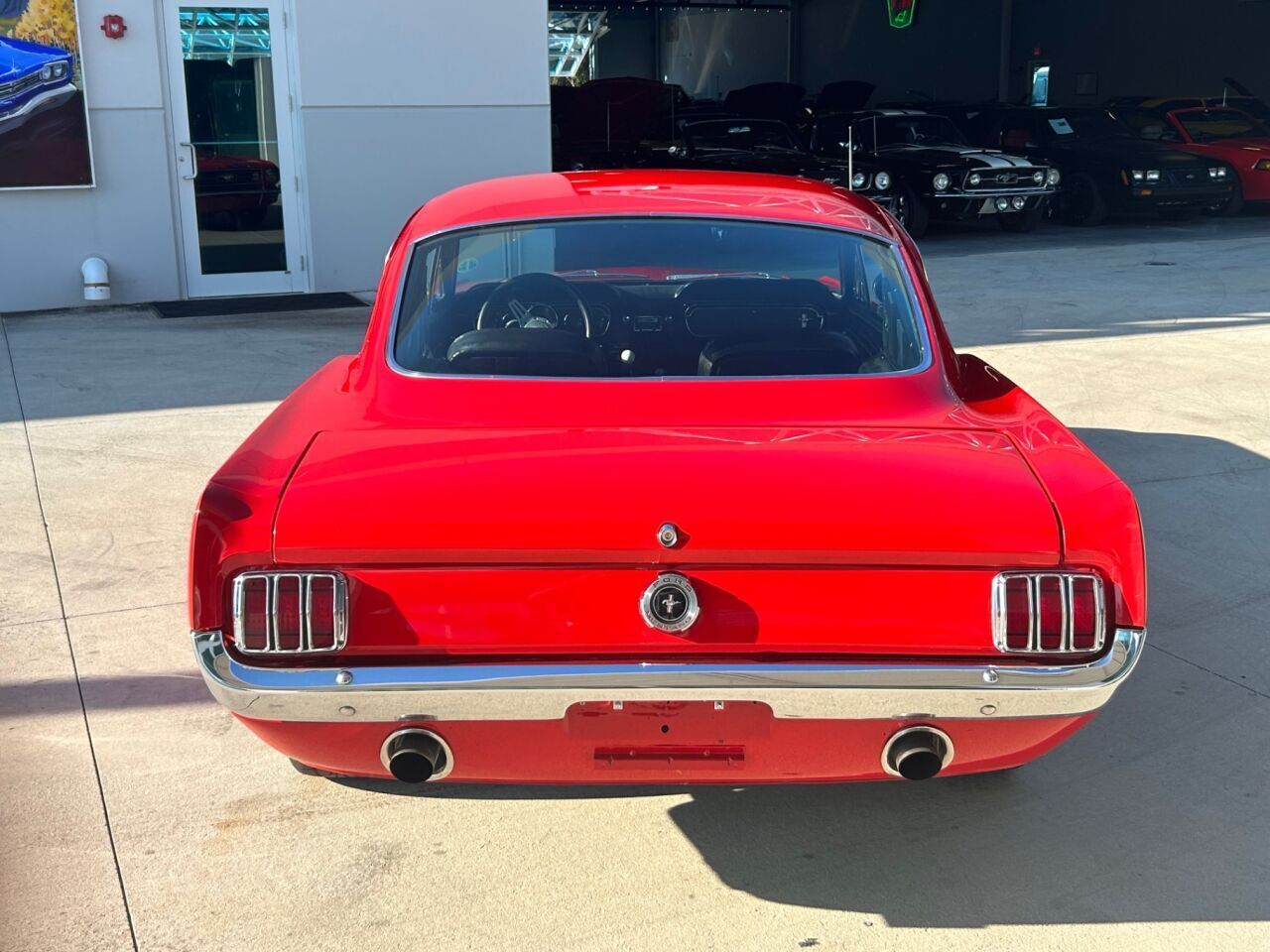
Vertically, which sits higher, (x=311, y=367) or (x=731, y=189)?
(x=731, y=189)

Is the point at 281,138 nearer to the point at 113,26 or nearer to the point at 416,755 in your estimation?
the point at 113,26

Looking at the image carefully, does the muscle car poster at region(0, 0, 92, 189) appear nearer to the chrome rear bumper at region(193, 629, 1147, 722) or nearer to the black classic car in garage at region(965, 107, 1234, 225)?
the chrome rear bumper at region(193, 629, 1147, 722)

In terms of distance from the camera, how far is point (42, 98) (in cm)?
1106

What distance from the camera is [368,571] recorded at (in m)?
2.54

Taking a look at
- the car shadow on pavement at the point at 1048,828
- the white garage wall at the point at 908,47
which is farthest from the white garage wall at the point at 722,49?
the car shadow on pavement at the point at 1048,828

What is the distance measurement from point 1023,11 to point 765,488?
2863 cm

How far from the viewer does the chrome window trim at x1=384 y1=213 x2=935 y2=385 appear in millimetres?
3199

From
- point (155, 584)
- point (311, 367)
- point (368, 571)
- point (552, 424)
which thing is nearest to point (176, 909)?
point (368, 571)

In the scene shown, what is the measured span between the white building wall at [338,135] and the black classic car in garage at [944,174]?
17.7 ft

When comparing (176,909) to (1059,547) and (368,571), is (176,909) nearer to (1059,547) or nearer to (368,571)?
(368,571)

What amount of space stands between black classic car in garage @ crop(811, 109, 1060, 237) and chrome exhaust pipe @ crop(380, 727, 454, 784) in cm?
1465

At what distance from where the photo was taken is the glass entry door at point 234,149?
11.6 meters

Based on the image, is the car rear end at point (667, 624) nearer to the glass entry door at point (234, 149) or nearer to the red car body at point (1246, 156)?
the glass entry door at point (234, 149)

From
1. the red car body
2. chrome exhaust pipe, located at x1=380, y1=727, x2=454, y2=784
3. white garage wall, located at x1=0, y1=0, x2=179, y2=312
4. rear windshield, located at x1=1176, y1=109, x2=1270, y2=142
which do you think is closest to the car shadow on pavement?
chrome exhaust pipe, located at x1=380, y1=727, x2=454, y2=784
